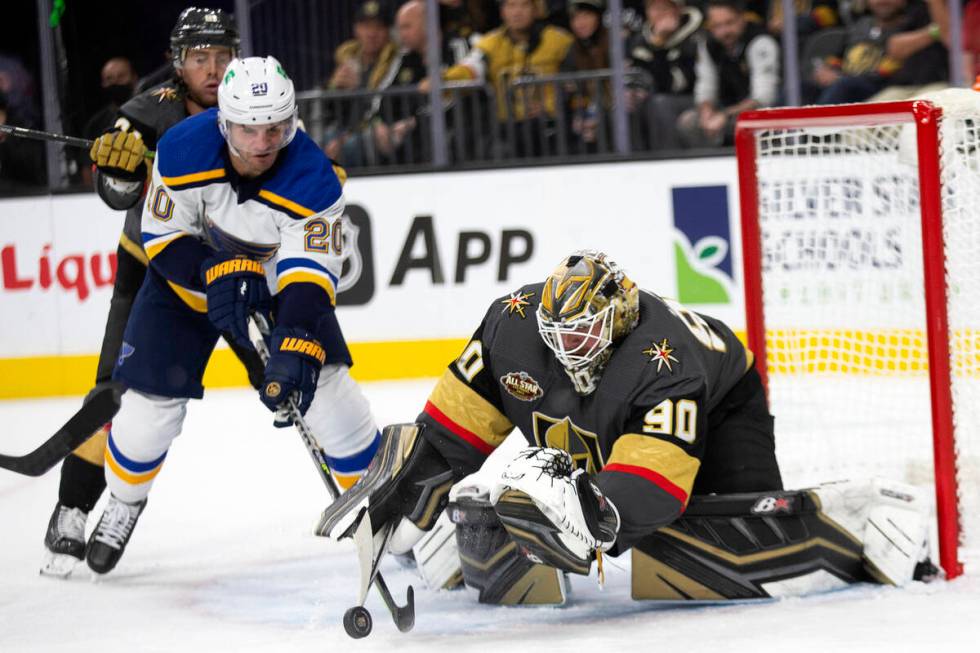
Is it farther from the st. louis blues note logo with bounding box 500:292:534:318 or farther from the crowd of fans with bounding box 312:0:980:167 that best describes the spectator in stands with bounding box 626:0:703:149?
the st. louis blues note logo with bounding box 500:292:534:318

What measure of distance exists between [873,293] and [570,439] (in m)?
1.93

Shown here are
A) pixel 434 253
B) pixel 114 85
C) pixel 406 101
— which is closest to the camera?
pixel 434 253

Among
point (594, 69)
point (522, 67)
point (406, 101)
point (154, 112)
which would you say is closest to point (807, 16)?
point (594, 69)

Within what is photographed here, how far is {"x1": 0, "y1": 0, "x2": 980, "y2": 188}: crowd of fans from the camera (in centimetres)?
643

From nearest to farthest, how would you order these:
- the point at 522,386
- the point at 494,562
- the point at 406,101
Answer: the point at 522,386, the point at 494,562, the point at 406,101

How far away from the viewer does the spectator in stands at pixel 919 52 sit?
249 inches

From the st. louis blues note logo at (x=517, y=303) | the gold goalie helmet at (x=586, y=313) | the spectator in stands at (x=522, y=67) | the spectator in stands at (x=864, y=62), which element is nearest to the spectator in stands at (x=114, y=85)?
the spectator in stands at (x=522, y=67)

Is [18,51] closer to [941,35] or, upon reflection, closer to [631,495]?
[941,35]

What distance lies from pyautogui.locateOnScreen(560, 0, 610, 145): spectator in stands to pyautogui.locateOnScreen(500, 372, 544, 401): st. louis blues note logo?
3.71m

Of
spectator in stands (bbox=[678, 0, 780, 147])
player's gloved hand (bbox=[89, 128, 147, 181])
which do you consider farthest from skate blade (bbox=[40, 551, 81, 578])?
spectator in stands (bbox=[678, 0, 780, 147])

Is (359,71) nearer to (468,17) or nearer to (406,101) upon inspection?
(406,101)

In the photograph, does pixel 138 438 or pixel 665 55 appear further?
pixel 665 55

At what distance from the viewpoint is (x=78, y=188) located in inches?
250

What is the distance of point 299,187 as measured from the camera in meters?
3.38
